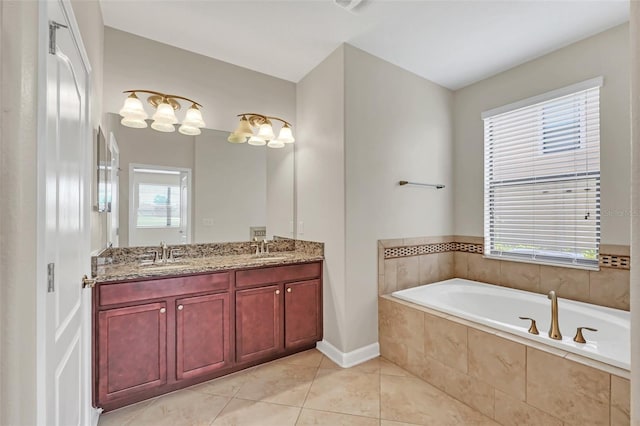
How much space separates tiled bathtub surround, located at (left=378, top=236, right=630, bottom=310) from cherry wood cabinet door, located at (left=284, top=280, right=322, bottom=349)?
597 mm

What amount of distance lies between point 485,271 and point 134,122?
3418 millimetres

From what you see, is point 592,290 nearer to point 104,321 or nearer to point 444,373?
point 444,373

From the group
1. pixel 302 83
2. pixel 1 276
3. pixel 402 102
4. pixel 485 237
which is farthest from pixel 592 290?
pixel 1 276

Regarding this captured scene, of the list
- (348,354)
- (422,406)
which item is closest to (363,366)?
(348,354)

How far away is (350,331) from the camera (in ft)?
8.01

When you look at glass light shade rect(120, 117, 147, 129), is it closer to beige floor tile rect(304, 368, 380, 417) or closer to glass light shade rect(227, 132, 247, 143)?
glass light shade rect(227, 132, 247, 143)

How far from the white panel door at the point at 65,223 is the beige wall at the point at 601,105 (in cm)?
322

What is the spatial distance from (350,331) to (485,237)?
1.71 metres

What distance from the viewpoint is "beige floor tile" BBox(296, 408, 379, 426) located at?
1735 mm

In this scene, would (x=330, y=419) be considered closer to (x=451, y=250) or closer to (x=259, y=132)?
(x=451, y=250)

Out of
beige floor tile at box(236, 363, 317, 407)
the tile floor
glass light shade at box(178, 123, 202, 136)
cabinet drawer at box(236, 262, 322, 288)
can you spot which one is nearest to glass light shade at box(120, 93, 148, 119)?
glass light shade at box(178, 123, 202, 136)

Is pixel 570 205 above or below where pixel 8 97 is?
below

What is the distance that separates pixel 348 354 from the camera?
2408mm

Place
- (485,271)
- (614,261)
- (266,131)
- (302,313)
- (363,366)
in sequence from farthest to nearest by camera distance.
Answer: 1. (485,271)
2. (266,131)
3. (302,313)
4. (363,366)
5. (614,261)
